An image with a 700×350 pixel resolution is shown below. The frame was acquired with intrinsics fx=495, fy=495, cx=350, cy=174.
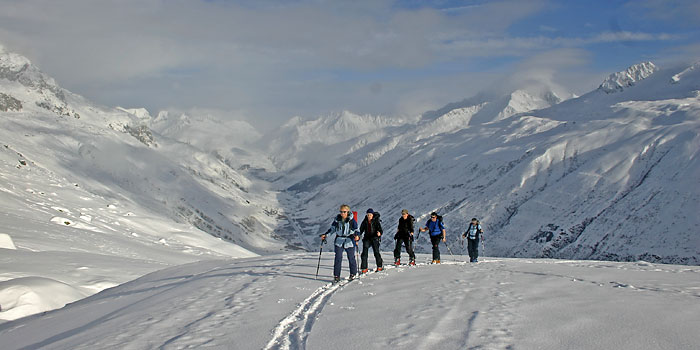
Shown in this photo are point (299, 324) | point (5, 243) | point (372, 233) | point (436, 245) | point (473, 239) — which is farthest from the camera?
point (5, 243)

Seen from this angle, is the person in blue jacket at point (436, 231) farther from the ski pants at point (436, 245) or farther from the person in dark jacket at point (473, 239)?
the person in dark jacket at point (473, 239)

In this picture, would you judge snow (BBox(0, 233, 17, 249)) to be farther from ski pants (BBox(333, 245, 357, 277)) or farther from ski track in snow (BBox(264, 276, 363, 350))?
ski track in snow (BBox(264, 276, 363, 350))

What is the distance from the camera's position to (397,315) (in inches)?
471

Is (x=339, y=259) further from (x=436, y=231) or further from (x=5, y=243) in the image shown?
(x=5, y=243)

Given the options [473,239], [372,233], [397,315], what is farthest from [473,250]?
[397,315]

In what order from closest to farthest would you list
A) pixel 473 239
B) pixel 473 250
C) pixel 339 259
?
pixel 339 259
pixel 473 250
pixel 473 239

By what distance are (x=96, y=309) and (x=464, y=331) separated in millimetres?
13024

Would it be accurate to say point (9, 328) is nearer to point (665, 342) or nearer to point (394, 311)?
point (394, 311)

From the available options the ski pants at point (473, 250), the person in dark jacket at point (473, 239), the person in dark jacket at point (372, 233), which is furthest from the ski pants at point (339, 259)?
the person in dark jacket at point (473, 239)

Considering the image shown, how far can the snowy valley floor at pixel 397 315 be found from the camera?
31.5 ft

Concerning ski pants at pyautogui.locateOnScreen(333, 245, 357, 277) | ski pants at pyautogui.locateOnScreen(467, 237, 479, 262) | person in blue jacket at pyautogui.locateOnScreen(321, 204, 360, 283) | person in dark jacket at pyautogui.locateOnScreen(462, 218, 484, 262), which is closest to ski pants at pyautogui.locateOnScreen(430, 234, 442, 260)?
ski pants at pyautogui.locateOnScreen(467, 237, 479, 262)

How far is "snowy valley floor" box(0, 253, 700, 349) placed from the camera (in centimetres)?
959

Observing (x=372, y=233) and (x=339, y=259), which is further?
(x=372, y=233)

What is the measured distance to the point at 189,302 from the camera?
1529 centimetres
